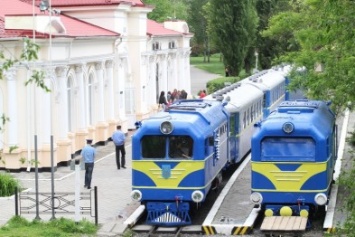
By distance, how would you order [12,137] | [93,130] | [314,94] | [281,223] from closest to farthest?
1. [281,223]
2. [314,94]
3. [12,137]
4. [93,130]

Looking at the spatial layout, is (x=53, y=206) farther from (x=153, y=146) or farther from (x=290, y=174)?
(x=290, y=174)

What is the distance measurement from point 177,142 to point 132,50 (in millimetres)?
20089

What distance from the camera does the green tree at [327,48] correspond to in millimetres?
13508

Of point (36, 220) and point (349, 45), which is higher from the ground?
point (349, 45)

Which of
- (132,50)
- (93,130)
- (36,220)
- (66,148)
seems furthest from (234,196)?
(132,50)

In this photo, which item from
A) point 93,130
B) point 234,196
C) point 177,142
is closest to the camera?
point 177,142

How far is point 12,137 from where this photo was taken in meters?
25.2

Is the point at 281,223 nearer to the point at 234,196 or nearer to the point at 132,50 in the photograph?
the point at 234,196

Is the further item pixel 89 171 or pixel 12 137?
pixel 12 137

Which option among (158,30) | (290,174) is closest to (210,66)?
(158,30)

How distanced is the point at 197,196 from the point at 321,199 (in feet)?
8.84

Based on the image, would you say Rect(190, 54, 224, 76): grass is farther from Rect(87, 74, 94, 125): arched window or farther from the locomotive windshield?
the locomotive windshield

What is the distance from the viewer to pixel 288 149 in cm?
1725

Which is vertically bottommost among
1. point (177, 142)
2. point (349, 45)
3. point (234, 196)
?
point (234, 196)
